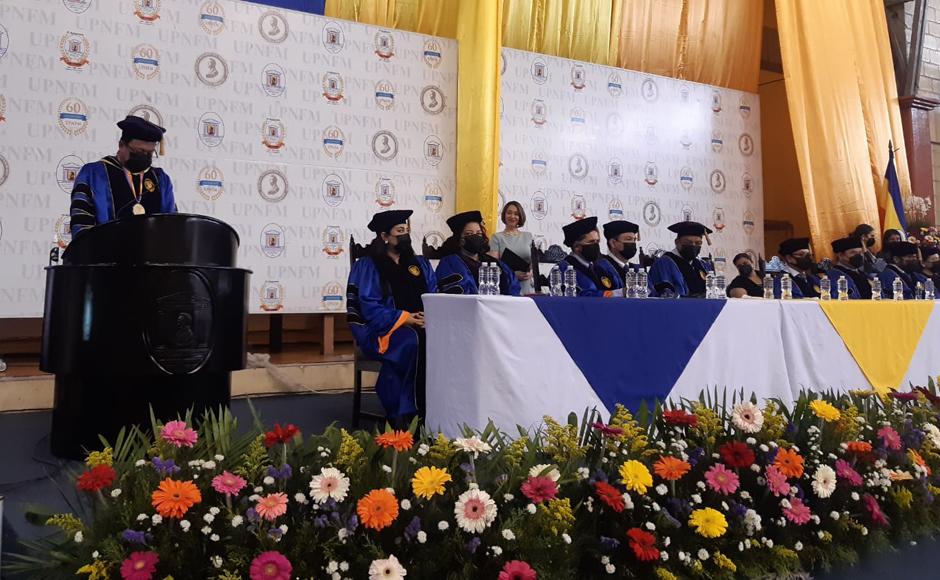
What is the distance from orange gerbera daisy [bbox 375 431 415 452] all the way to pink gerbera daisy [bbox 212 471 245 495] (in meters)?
0.29

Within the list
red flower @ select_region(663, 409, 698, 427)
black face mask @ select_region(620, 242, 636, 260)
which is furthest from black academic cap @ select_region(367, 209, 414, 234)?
red flower @ select_region(663, 409, 698, 427)

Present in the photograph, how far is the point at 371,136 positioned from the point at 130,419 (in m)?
3.67

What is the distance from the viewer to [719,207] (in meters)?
7.73

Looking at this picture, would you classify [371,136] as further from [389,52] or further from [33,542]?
[33,542]

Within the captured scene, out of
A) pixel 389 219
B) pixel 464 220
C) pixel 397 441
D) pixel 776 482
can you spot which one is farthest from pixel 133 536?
pixel 464 220

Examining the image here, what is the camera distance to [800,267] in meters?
5.96

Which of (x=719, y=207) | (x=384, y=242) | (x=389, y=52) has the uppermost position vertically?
(x=389, y=52)

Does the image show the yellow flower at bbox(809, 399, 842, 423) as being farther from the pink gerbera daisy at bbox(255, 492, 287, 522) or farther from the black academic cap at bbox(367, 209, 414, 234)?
the black academic cap at bbox(367, 209, 414, 234)

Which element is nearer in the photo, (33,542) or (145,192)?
(33,542)

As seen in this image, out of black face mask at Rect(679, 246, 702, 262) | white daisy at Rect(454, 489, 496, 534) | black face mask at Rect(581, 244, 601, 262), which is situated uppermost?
black face mask at Rect(679, 246, 702, 262)

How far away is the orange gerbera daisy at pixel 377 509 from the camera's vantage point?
1319mm

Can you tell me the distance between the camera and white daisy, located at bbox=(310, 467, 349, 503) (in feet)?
4.46

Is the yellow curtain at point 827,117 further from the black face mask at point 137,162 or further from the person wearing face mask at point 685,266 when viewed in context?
the black face mask at point 137,162

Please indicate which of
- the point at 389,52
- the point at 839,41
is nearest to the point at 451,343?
the point at 389,52
